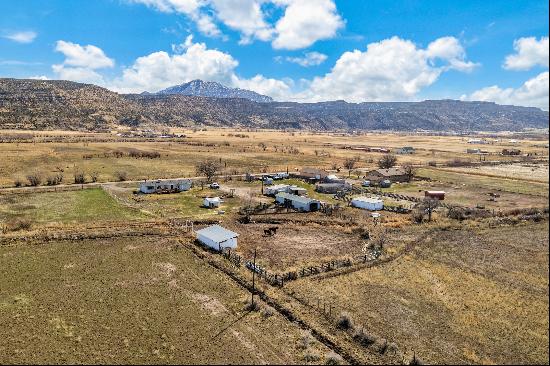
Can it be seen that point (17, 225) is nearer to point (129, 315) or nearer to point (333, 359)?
point (129, 315)

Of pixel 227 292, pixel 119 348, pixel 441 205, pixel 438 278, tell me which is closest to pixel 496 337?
pixel 438 278

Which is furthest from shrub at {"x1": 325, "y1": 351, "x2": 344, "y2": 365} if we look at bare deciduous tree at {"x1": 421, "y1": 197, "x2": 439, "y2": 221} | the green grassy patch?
bare deciduous tree at {"x1": 421, "y1": 197, "x2": 439, "y2": 221}

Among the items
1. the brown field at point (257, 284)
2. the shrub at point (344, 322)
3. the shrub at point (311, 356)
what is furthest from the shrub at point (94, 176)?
the shrub at point (311, 356)

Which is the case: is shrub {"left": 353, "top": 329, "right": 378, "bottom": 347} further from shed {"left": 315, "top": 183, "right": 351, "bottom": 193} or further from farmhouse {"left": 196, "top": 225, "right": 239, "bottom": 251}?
shed {"left": 315, "top": 183, "right": 351, "bottom": 193}

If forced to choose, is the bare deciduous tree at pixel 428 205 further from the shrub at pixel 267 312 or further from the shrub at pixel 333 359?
the shrub at pixel 333 359

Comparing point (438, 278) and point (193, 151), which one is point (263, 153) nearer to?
point (193, 151)

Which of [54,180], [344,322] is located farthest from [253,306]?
[54,180]
